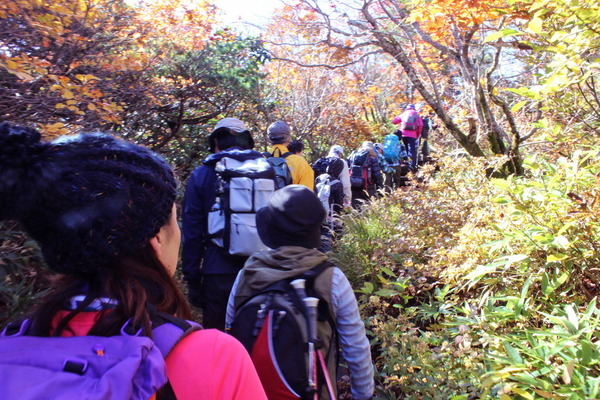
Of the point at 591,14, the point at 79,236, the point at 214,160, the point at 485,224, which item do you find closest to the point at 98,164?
the point at 79,236

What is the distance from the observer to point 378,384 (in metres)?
3.06

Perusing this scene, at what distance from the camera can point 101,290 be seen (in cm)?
105

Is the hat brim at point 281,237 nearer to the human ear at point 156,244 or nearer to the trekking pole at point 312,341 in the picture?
the trekking pole at point 312,341

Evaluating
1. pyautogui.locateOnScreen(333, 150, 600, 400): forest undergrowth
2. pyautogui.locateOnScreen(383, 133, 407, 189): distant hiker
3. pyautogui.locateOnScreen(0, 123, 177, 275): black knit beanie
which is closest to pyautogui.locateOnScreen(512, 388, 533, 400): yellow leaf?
pyautogui.locateOnScreen(333, 150, 600, 400): forest undergrowth

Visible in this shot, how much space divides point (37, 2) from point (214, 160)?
1705 mm

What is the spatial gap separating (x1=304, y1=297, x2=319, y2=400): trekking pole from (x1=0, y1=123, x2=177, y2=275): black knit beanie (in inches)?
37.0

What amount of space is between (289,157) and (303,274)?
2.95 meters

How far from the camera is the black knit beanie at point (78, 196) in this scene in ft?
3.22

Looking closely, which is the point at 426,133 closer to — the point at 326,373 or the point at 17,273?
the point at 17,273

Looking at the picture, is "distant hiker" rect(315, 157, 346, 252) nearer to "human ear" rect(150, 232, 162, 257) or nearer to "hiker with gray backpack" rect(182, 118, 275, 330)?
"hiker with gray backpack" rect(182, 118, 275, 330)

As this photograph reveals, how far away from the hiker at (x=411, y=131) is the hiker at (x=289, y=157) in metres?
6.75

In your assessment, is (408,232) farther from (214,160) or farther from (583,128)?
(214,160)

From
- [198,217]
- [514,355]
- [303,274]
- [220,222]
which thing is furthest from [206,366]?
[198,217]

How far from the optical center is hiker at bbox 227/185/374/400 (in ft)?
6.61
